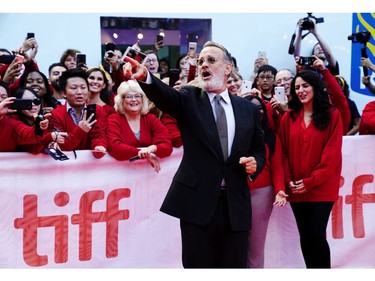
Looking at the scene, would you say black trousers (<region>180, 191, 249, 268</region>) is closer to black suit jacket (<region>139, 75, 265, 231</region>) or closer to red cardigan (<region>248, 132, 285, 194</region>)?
black suit jacket (<region>139, 75, 265, 231</region>)

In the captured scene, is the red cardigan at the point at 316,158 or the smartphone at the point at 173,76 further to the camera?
the smartphone at the point at 173,76

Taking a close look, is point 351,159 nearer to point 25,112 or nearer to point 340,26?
point 25,112

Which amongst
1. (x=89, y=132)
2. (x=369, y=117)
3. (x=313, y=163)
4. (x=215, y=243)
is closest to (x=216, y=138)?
(x=215, y=243)

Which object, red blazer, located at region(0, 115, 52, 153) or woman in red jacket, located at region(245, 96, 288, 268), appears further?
woman in red jacket, located at region(245, 96, 288, 268)

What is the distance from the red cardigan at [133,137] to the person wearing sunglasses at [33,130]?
452 millimetres

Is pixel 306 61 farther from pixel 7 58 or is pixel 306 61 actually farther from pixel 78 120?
pixel 7 58

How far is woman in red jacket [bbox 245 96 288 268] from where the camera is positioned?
4.88 metres

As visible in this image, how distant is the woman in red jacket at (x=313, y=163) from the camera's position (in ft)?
15.9

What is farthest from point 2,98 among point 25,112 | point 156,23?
point 156,23

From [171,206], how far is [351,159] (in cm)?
230

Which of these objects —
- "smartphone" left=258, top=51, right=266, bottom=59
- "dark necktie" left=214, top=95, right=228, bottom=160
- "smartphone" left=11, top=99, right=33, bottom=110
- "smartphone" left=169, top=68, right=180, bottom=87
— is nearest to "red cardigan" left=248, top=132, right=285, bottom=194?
"dark necktie" left=214, top=95, right=228, bottom=160

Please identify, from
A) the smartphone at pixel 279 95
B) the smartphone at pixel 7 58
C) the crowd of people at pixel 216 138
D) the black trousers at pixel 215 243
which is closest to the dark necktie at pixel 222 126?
the crowd of people at pixel 216 138

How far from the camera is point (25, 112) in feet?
16.1

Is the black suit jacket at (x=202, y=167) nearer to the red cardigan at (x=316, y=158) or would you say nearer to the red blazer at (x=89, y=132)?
the red cardigan at (x=316, y=158)
